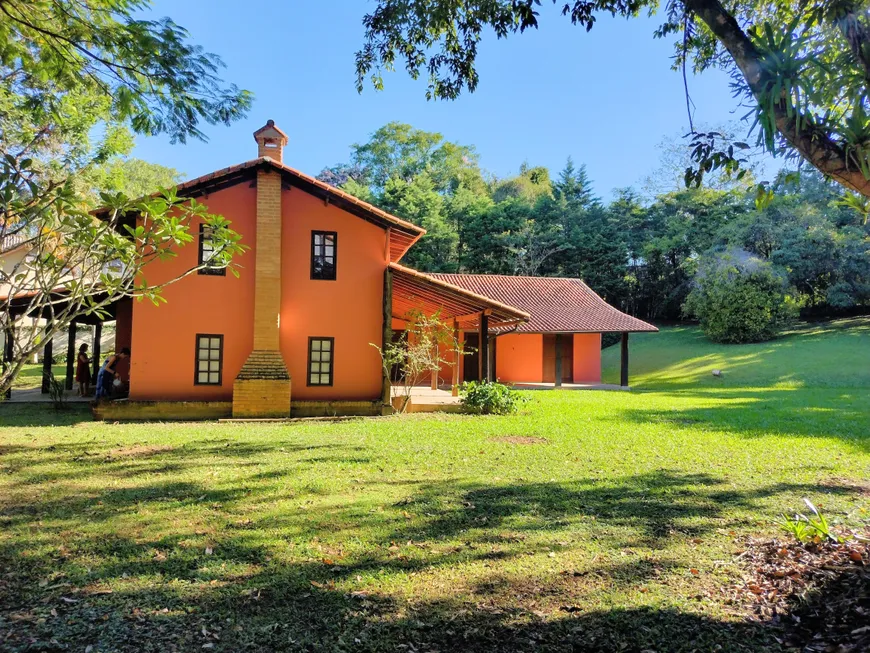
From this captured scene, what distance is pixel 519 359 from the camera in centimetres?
2502

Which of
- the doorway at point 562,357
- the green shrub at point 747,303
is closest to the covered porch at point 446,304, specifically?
the doorway at point 562,357

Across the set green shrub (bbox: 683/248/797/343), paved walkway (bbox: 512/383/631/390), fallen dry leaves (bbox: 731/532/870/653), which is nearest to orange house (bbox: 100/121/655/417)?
paved walkway (bbox: 512/383/631/390)

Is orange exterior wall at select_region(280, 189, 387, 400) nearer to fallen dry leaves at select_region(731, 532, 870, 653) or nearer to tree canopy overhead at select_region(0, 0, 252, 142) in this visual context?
tree canopy overhead at select_region(0, 0, 252, 142)

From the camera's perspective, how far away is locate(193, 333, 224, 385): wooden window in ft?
42.6

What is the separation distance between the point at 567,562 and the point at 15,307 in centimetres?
1537

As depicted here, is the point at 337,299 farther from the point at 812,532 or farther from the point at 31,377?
the point at 31,377

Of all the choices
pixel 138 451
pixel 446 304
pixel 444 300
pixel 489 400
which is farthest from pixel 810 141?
pixel 446 304

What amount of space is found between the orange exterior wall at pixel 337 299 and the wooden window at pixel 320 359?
125mm

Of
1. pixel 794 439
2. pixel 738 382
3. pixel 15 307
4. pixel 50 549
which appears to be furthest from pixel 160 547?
pixel 738 382

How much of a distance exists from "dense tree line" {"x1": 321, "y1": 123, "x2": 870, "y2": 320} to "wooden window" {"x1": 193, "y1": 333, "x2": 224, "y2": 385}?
2477 cm

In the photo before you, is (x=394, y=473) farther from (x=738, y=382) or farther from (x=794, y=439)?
(x=738, y=382)

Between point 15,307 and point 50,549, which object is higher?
point 15,307

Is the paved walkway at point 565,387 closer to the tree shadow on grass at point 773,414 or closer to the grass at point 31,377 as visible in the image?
the tree shadow on grass at point 773,414

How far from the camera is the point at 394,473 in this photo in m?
7.22
